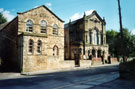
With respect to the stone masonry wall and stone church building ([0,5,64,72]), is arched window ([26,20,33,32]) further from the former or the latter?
the stone masonry wall

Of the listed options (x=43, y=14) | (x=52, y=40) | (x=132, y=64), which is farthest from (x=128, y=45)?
(x=132, y=64)

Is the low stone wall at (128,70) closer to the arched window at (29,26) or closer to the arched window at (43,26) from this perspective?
the arched window at (43,26)

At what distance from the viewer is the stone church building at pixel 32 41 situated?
19844mm

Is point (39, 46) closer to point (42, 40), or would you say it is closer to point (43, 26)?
point (42, 40)

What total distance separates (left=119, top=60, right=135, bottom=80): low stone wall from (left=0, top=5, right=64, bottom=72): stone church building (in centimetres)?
1297

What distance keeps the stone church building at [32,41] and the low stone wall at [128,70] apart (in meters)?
13.0

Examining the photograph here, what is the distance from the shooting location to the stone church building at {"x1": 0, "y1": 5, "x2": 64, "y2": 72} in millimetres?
19844

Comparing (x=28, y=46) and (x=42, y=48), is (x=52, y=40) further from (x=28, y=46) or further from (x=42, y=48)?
(x=28, y=46)

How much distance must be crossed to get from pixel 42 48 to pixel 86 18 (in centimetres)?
1742

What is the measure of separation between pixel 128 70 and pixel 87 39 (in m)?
22.4

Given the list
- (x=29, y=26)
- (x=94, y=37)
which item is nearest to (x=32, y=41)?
(x=29, y=26)

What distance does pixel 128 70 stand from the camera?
11453mm

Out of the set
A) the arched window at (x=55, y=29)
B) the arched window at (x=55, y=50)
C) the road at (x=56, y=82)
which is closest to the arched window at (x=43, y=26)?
the arched window at (x=55, y=29)

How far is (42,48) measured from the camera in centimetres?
2164
